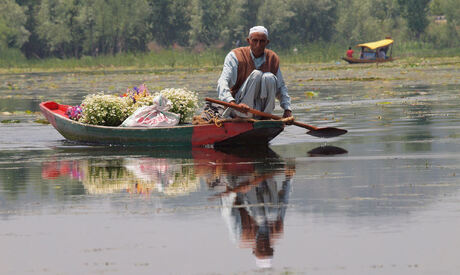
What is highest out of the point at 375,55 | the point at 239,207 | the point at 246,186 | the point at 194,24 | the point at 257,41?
the point at 257,41

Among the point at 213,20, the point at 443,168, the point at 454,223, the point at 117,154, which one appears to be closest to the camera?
the point at 454,223

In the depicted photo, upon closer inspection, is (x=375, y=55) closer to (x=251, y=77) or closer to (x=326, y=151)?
(x=326, y=151)

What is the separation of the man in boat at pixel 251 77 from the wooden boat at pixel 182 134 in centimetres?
27

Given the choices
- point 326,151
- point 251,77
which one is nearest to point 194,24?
point 251,77

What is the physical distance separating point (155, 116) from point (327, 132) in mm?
2694

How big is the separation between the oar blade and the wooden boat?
33.8 inches

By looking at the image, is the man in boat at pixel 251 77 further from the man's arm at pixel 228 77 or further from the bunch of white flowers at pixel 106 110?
the bunch of white flowers at pixel 106 110

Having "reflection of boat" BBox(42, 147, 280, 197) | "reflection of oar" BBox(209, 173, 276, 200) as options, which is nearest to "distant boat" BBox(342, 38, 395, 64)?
"reflection of boat" BBox(42, 147, 280, 197)

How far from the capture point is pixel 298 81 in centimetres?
4116

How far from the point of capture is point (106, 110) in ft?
51.3

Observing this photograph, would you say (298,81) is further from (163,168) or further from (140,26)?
(140,26)

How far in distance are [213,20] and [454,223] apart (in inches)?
3311

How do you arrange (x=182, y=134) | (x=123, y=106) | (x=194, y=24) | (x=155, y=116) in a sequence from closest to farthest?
1. (x=182, y=134)
2. (x=155, y=116)
3. (x=123, y=106)
4. (x=194, y=24)

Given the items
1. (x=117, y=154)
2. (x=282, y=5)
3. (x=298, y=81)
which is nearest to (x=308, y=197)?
(x=117, y=154)
